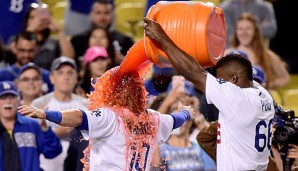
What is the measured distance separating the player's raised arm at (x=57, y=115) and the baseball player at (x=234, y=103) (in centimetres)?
75

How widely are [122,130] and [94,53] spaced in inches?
120

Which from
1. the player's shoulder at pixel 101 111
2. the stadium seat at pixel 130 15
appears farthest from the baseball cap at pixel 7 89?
the stadium seat at pixel 130 15

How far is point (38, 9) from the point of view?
10.3 metres

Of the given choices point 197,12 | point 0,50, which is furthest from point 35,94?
point 197,12

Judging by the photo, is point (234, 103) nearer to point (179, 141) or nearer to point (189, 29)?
point (189, 29)

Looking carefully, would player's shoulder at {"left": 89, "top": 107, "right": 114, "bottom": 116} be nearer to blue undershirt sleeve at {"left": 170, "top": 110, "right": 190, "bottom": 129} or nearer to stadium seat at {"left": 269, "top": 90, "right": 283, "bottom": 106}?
blue undershirt sleeve at {"left": 170, "top": 110, "right": 190, "bottom": 129}

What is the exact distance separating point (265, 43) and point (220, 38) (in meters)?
4.29

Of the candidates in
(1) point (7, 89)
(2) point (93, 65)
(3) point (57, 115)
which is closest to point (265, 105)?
(3) point (57, 115)

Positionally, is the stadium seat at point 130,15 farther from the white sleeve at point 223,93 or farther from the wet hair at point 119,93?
the white sleeve at point 223,93

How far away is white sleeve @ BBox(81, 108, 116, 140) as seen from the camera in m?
6.46

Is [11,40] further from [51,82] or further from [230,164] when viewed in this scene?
[230,164]

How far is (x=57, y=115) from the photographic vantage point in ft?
20.3

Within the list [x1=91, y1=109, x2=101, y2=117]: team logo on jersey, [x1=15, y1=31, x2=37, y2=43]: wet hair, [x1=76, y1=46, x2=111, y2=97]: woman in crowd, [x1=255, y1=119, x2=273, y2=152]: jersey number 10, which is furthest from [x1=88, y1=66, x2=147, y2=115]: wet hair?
[x1=15, y1=31, x2=37, y2=43]: wet hair

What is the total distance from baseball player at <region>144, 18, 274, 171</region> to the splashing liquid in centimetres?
53
